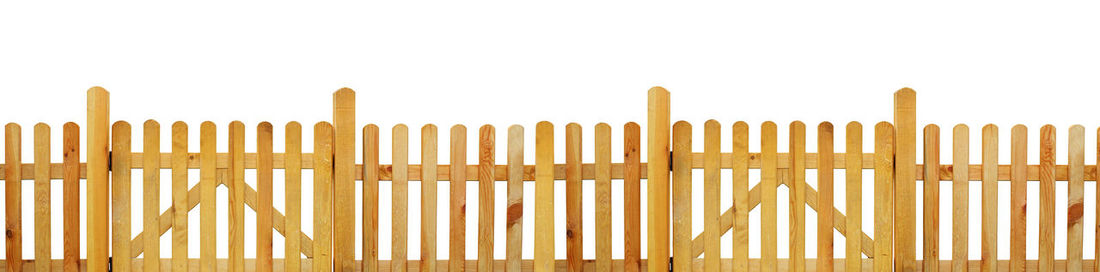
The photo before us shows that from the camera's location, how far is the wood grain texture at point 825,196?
723cm

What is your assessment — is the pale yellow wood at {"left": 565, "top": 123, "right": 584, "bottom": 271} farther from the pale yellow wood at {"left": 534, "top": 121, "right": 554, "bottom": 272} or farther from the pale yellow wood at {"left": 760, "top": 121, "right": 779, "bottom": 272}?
the pale yellow wood at {"left": 760, "top": 121, "right": 779, "bottom": 272}

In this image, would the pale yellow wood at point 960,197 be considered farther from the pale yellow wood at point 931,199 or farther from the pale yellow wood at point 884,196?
the pale yellow wood at point 884,196

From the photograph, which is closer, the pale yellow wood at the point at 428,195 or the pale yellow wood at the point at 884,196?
the pale yellow wood at the point at 428,195

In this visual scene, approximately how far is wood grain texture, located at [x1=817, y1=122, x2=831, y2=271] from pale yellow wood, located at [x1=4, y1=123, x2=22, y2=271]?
4.82 metres

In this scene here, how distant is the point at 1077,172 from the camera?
752 cm

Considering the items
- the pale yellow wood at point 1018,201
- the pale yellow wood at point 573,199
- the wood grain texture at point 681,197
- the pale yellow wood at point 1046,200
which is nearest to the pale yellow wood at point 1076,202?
the pale yellow wood at point 1046,200

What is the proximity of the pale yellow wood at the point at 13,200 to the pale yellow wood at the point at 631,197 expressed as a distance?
3.66 m

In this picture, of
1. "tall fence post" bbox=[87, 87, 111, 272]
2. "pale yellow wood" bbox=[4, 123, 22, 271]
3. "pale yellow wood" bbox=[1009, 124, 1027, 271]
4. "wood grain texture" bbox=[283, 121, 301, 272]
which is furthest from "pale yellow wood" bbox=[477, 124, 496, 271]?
"pale yellow wood" bbox=[1009, 124, 1027, 271]

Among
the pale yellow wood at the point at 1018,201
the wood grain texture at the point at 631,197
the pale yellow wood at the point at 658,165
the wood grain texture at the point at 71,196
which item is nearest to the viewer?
the pale yellow wood at the point at 658,165

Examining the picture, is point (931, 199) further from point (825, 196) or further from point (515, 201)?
point (515, 201)

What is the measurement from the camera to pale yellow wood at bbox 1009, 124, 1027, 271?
7.44 m

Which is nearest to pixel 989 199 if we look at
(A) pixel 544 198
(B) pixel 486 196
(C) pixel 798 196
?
(C) pixel 798 196

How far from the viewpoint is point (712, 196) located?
7.27m

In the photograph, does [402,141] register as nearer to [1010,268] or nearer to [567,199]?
[567,199]
